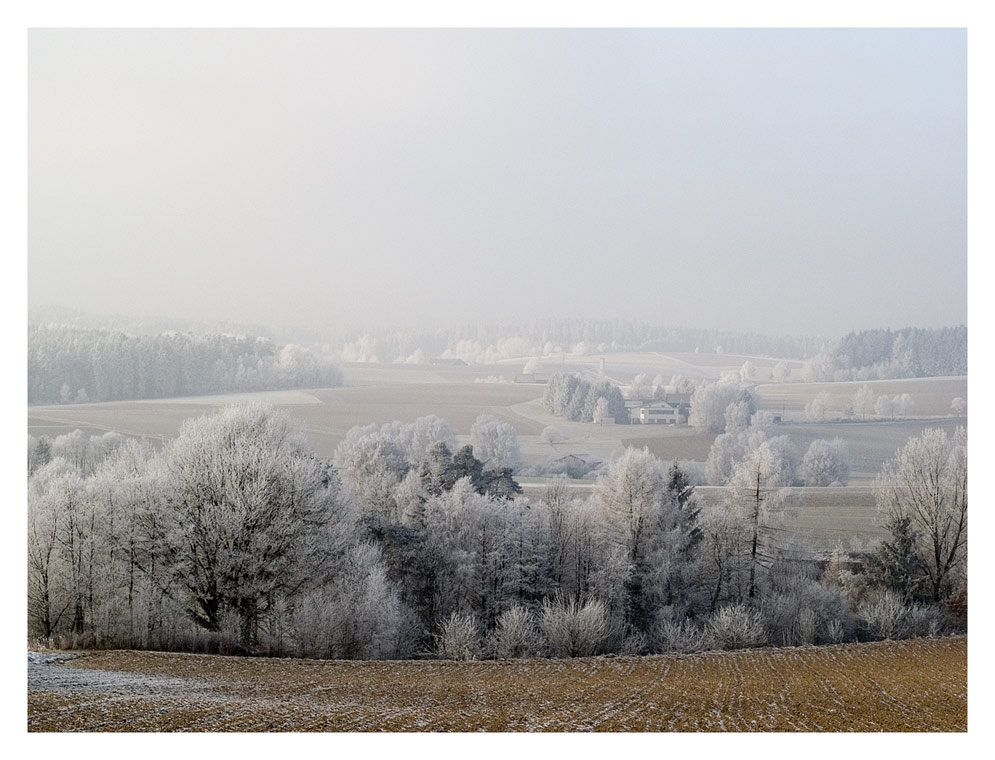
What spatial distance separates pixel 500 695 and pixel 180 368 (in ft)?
20.8

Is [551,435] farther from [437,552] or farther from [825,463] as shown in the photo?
[825,463]

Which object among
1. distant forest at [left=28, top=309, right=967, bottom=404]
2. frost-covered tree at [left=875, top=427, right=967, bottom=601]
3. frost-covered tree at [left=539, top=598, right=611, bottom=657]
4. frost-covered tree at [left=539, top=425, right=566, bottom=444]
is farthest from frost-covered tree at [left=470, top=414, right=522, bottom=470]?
frost-covered tree at [left=875, top=427, right=967, bottom=601]

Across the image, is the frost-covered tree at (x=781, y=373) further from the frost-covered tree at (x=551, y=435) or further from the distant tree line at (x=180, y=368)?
the distant tree line at (x=180, y=368)

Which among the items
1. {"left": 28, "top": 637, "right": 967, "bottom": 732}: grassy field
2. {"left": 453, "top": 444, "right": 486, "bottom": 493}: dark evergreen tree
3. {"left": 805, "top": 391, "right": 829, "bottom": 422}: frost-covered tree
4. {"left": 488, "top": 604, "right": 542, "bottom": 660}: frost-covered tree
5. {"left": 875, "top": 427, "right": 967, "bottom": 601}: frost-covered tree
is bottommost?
{"left": 488, "top": 604, "right": 542, "bottom": 660}: frost-covered tree

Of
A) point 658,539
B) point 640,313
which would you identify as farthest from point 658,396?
point 658,539

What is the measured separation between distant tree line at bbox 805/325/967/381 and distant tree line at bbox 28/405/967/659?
1037mm

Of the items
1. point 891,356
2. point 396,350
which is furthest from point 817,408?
point 396,350

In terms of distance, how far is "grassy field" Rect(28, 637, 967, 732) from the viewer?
7152mm

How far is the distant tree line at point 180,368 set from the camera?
10781mm

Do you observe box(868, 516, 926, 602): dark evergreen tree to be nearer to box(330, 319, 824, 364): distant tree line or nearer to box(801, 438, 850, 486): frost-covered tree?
box(801, 438, 850, 486): frost-covered tree

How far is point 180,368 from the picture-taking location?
11.3 metres

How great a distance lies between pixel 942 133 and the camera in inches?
412
